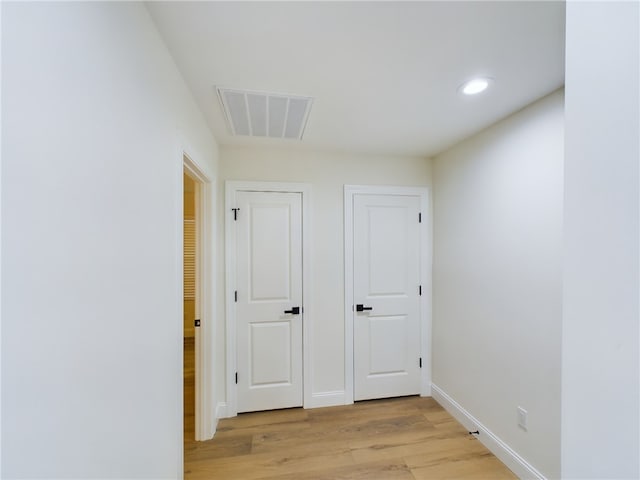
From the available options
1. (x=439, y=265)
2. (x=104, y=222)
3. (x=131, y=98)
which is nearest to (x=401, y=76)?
(x=131, y=98)

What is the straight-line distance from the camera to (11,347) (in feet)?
1.64

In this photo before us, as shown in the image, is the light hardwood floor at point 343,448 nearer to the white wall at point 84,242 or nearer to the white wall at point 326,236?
the white wall at point 326,236

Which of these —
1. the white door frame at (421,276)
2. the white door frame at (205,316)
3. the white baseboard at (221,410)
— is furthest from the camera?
the white door frame at (421,276)

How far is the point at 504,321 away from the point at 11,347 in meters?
2.40

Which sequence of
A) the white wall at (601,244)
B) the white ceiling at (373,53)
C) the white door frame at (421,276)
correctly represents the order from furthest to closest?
the white door frame at (421,276), the white ceiling at (373,53), the white wall at (601,244)

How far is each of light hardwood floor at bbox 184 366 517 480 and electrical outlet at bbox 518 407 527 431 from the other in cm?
34

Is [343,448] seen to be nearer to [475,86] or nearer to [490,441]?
[490,441]

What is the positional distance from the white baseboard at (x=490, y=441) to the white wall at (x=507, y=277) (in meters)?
0.04

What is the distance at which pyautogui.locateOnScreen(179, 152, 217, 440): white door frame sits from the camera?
7.06 feet

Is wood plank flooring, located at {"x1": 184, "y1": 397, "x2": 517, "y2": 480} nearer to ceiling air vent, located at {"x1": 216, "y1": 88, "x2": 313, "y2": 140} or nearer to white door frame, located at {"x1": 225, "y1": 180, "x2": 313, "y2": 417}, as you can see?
white door frame, located at {"x1": 225, "y1": 180, "x2": 313, "y2": 417}

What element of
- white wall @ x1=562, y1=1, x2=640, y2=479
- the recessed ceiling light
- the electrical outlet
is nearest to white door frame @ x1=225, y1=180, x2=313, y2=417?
the recessed ceiling light

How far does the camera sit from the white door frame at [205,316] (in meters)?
2.15

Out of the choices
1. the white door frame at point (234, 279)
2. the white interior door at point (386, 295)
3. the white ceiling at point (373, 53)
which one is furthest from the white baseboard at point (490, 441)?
the white ceiling at point (373, 53)

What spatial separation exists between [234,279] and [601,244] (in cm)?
236
